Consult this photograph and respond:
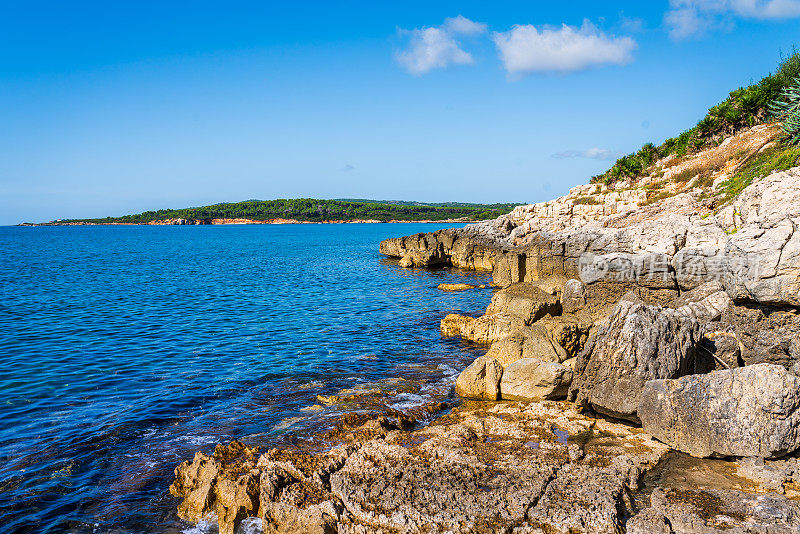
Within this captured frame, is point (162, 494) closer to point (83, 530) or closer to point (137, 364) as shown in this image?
point (83, 530)

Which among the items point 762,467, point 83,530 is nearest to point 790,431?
point 762,467

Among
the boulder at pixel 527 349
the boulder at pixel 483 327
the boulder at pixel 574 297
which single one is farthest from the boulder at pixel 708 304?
the boulder at pixel 483 327

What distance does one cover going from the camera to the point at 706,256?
57.2 feet

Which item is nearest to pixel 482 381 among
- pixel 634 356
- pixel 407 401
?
pixel 407 401

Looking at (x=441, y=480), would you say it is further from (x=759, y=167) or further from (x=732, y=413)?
(x=759, y=167)

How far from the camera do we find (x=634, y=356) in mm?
12445

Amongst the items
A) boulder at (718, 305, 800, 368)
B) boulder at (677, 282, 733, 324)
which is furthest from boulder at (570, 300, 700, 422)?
boulder at (677, 282, 733, 324)

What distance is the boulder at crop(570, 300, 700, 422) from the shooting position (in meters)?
12.3

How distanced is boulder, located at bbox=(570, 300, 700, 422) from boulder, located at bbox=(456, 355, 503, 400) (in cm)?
256

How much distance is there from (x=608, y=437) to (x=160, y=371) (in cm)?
1603

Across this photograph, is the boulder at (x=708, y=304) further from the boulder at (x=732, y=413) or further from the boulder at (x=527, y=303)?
the boulder at (x=527, y=303)

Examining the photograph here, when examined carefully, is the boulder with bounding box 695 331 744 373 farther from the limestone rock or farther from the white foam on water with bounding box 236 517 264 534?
the white foam on water with bounding box 236 517 264 534

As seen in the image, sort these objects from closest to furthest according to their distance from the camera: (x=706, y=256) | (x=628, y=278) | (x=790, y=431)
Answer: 1. (x=790, y=431)
2. (x=706, y=256)
3. (x=628, y=278)

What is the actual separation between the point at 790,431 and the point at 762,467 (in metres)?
0.91
